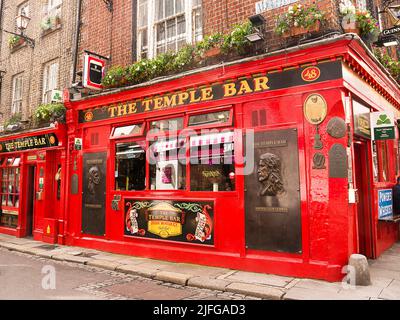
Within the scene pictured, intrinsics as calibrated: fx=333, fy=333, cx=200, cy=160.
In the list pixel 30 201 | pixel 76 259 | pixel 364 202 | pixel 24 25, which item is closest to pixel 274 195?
pixel 364 202

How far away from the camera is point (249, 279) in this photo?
235 inches

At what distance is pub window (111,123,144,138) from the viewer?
856 centimetres

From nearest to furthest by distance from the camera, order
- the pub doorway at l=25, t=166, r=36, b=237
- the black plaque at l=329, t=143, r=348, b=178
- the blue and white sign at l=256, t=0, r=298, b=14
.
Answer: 1. the black plaque at l=329, t=143, r=348, b=178
2. the blue and white sign at l=256, t=0, r=298, b=14
3. the pub doorway at l=25, t=166, r=36, b=237

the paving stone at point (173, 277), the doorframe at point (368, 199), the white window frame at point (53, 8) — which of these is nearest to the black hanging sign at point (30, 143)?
the white window frame at point (53, 8)

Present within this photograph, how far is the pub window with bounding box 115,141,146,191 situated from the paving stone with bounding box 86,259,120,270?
1.95m

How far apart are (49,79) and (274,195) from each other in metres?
10.1

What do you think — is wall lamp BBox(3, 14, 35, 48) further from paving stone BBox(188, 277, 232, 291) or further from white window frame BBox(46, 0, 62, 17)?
paving stone BBox(188, 277, 232, 291)

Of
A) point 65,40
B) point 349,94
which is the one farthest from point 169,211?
point 65,40

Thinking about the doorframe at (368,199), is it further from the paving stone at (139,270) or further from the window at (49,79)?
the window at (49,79)

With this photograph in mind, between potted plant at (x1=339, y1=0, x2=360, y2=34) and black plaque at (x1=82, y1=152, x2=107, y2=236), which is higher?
potted plant at (x1=339, y1=0, x2=360, y2=34)

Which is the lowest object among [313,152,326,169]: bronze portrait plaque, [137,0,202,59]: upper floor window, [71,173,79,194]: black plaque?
[71,173,79,194]: black plaque

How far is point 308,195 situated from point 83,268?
5090 mm

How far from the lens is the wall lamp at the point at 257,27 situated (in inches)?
266

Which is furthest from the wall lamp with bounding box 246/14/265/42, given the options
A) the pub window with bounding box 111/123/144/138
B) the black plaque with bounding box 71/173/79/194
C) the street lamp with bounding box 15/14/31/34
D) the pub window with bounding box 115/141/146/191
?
the street lamp with bounding box 15/14/31/34
